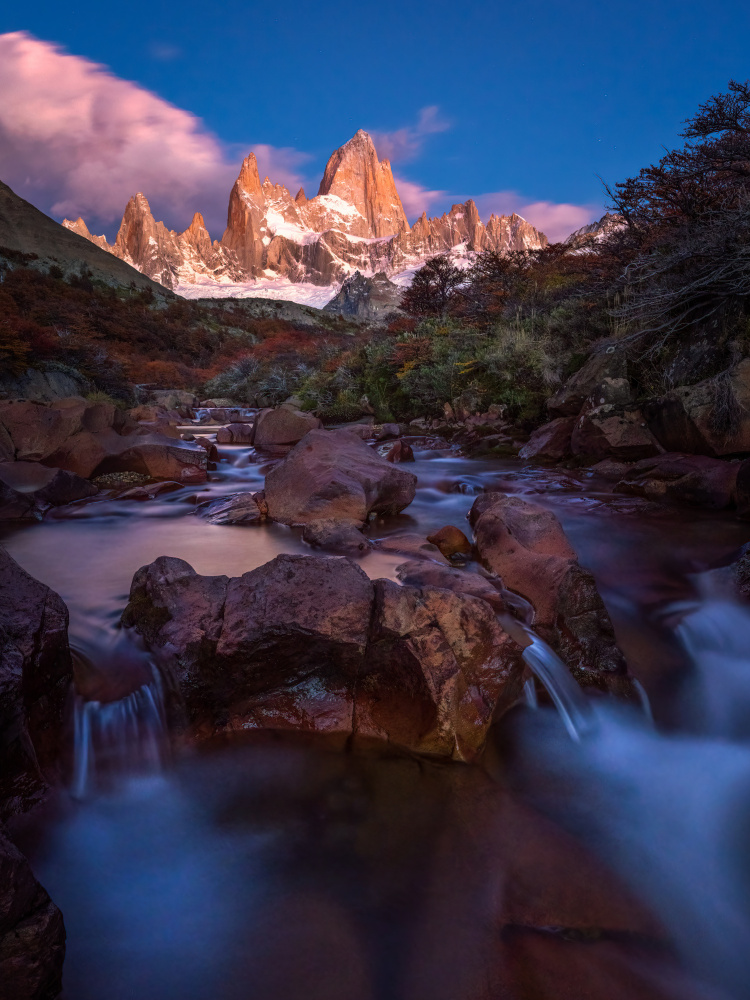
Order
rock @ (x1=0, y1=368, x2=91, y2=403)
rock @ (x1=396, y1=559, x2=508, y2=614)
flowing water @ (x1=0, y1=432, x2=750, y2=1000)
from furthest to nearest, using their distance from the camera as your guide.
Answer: rock @ (x1=0, y1=368, x2=91, y2=403)
rock @ (x1=396, y1=559, x2=508, y2=614)
flowing water @ (x1=0, y1=432, x2=750, y2=1000)

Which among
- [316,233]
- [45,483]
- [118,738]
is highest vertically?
[316,233]

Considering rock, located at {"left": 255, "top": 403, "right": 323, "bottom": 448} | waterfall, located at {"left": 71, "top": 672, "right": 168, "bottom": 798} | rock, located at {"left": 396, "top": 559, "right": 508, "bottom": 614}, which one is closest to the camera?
waterfall, located at {"left": 71, "top": 672, "right": 168, "bottom": 798}

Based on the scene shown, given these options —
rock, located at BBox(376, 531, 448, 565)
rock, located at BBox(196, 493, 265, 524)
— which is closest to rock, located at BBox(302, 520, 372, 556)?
rock, located at BBox(376, 531, 448, 565)

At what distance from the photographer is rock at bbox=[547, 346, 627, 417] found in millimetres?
→ 8906

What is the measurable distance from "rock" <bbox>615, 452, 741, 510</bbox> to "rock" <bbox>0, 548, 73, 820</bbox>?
6.63 metres

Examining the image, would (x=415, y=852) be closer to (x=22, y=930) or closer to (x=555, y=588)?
(x=22, y=930)

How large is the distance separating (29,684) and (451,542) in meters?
3.49

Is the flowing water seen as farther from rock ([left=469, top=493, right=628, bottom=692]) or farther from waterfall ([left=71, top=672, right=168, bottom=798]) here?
rock ([left=469, top=493, right=628, bottom=692])

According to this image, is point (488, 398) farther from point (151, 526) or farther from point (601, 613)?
point (601, 613)

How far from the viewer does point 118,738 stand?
2678mm

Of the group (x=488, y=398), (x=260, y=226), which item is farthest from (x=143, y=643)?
(x=260, y=226)

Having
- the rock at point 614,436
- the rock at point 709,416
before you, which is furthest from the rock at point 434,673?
the rock at point 614,436

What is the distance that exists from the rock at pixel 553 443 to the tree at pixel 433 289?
11.0 meters

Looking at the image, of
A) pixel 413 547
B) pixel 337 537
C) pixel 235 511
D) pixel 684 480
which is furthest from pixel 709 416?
pixel 235 511
